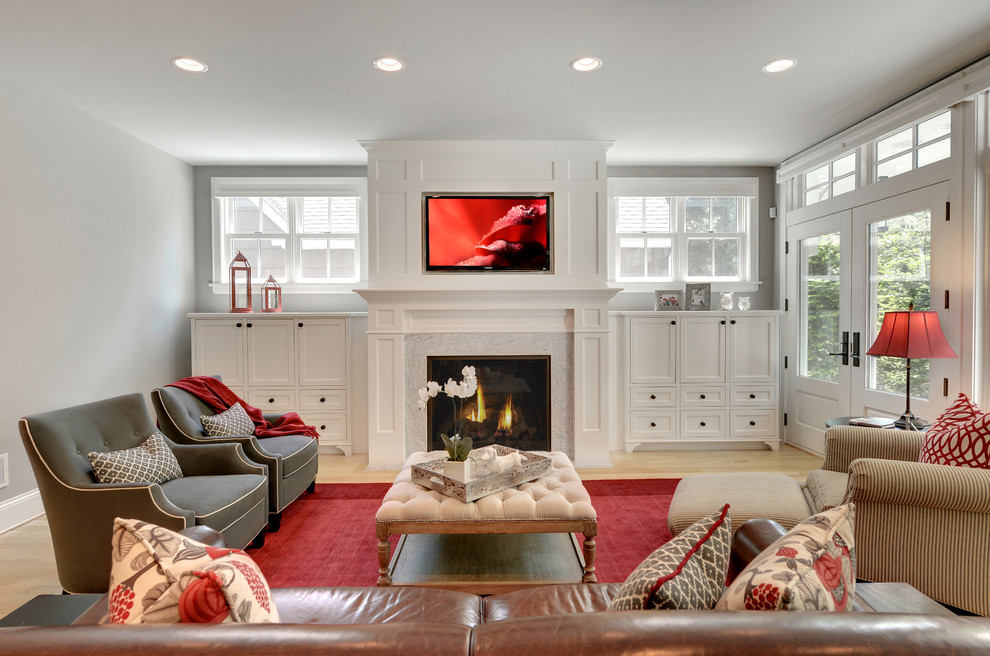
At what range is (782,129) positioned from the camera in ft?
13.1

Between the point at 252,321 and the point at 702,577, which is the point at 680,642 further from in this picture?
the point at 252,321

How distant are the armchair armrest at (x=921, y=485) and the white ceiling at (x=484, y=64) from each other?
198 cm

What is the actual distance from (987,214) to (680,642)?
11.3 feet

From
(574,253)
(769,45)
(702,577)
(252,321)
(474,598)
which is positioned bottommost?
(474,598)

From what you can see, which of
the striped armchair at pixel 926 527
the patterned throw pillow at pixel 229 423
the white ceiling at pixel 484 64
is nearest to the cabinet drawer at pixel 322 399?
the patterned throw pillow at pixel 229 423

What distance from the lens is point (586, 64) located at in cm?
289

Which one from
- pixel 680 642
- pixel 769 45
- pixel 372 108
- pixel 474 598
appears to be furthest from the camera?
pixel 372 108

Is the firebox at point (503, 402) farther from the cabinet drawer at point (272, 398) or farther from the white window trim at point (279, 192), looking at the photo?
the white window trim at point (279, 192)

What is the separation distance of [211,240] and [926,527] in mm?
5447

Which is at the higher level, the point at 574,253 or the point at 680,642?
the point at 574,253

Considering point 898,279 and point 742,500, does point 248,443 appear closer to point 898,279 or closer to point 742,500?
point 742,500

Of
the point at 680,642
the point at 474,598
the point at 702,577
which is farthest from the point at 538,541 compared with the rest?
the point at 680,642

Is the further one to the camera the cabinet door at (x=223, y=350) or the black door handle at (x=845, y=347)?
the cabinet door at (x=223, y=350)

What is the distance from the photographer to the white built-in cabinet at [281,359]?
14.9 ft
